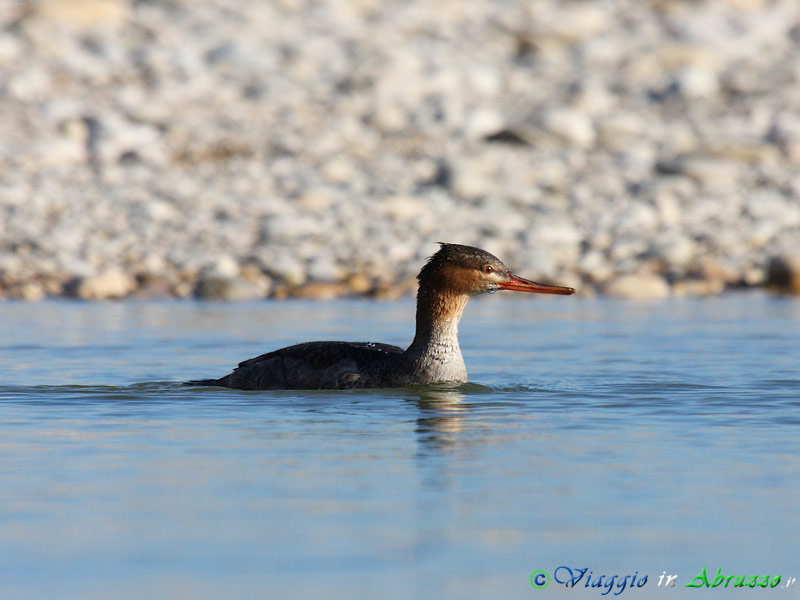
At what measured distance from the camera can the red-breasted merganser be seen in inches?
355

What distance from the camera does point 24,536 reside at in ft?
15.8

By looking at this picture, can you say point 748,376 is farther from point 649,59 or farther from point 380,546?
point 649,59

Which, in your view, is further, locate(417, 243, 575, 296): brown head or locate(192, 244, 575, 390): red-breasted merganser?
locate(417, 243, 575, 296): brown head

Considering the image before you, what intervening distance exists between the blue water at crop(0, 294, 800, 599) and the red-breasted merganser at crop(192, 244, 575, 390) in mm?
191

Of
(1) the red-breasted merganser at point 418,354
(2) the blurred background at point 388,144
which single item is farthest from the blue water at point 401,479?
(2) the blurred background at point 388,144

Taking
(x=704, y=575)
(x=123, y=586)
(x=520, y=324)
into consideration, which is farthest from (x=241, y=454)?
(x=520, y=324)

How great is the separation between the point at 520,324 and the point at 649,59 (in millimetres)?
12525

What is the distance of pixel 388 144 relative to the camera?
71.6 ft

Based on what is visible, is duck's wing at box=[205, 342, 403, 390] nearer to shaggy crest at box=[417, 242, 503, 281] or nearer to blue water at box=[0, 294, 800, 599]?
blue water at box=[0, 294, 800, 599]

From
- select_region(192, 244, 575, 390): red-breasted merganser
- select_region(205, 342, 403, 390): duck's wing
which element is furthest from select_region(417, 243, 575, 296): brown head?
select_region(205, 342, 403, 390): duck's wing

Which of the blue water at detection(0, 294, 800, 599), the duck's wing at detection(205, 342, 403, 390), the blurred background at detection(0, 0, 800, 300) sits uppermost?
the blurred background at detection(0, 0, 800, 300)

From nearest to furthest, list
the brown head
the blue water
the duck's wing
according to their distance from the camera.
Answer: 1. the blue water
2. the duck's wing
3. the brown head

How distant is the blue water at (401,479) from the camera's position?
14.4 feet

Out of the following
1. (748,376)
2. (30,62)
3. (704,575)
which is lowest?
(704,575)
